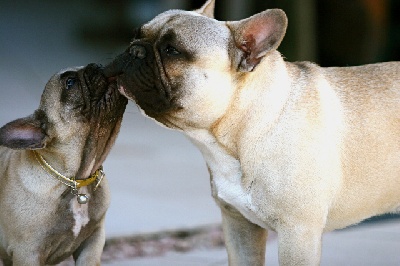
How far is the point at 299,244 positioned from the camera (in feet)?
13.7

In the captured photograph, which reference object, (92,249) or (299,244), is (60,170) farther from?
(299,244)

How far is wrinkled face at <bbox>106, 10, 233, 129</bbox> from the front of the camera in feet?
13.6

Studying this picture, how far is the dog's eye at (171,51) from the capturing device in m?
4.15

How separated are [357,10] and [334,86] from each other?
188 inches

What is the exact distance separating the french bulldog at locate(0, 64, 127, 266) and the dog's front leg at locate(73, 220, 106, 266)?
3 centimetres

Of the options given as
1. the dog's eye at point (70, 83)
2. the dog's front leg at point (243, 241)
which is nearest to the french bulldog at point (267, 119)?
the dog's front leg at point (243, 241)

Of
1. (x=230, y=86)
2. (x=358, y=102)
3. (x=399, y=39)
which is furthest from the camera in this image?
(x=399, y=39)

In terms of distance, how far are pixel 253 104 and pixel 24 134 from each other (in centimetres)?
119

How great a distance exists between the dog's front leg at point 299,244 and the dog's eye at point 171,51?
3.12ft

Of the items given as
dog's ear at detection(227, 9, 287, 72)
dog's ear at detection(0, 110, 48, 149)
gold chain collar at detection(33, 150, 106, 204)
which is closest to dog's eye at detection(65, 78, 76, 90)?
dog's ear at detection(0, 110, 48, 149)

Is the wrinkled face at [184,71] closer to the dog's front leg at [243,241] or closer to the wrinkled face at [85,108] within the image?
the wrinkled face at [85,108]

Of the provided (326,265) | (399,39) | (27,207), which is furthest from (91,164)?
(399,39)

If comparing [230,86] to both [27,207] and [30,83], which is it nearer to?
[27,207]

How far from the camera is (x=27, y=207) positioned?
4633 millimetres
